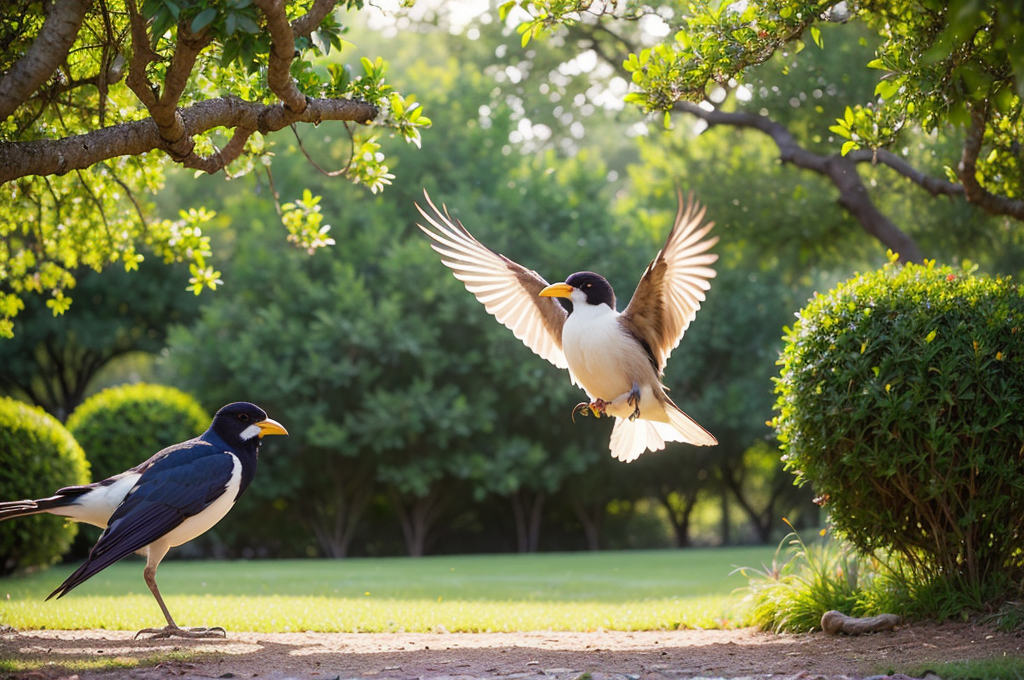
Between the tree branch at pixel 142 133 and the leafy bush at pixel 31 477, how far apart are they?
5.31 metres

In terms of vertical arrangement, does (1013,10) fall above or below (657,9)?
below

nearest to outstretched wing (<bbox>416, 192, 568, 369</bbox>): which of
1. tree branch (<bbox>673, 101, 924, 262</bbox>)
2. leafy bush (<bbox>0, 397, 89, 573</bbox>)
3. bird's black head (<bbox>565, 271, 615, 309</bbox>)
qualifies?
bird's black head (<bbox>565, 271, 615, 309</bbox>)

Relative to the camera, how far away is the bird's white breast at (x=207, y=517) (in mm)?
5418

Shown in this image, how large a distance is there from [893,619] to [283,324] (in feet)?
42.3

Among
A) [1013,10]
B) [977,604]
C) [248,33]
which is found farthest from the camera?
[977,604]

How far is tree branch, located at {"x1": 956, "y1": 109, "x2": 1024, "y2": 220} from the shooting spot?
21.6 ft

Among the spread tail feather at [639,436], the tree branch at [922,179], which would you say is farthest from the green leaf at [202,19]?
the tree branch at [922,179]

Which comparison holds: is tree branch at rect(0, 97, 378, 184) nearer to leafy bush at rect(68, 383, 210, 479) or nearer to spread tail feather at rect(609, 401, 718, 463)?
spread tail feather at rect(609, 401, 718, 463)

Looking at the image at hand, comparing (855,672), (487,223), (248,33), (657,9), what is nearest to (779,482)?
(487,223)

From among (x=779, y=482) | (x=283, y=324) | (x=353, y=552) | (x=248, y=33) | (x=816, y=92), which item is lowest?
(x=353, y=552)

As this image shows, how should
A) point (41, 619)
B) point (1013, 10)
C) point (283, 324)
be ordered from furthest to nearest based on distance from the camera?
point (283, 324), point (41, 619), point (1013, 10)

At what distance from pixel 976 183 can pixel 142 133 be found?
611cm

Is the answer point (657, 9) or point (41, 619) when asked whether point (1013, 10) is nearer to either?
point (657, 9)

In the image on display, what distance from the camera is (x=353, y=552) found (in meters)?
20.2
